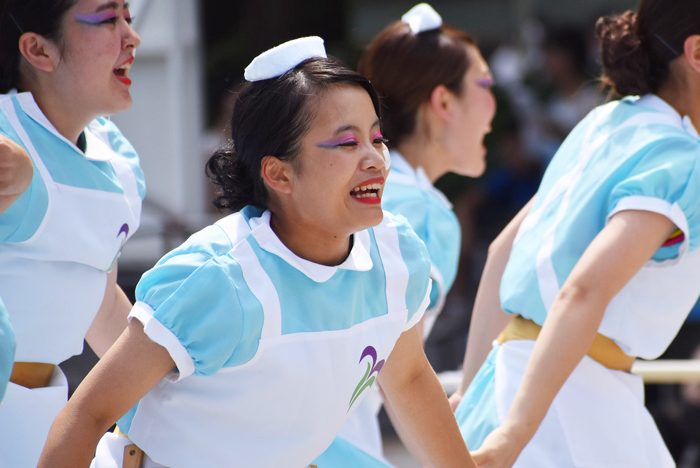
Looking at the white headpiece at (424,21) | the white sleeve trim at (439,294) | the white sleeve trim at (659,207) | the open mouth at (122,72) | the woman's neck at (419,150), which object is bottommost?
the white sleeve trim at (439,294)

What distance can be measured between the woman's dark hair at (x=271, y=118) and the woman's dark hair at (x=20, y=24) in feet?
1.69

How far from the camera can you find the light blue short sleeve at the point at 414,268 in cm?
172

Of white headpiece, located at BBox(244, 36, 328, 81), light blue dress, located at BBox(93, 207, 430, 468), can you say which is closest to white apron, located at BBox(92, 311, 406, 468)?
light blue dress, located at BBox(93, 207, 430, 468)

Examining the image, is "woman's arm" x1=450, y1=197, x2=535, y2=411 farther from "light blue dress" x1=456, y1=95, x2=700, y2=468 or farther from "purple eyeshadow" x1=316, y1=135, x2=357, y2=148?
"purple eyeshadow" x1=316, y1=135, x2=357, y2=148

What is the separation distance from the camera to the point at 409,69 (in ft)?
8.87

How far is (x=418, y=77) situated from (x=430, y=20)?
0.19 meters

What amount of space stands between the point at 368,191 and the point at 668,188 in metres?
0.69

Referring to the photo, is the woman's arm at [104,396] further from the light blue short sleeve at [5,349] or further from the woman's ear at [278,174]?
the woman's ear at [278,174]

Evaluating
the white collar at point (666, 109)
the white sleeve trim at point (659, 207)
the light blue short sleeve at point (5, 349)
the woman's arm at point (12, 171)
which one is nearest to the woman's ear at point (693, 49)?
the white collar at point (666, 109)

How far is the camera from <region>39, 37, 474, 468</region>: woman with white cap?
139 cm

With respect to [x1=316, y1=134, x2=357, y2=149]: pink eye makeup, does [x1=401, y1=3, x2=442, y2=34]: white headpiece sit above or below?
below

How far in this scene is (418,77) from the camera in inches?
106

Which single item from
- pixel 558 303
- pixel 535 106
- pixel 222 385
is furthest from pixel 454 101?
pixel 535 106

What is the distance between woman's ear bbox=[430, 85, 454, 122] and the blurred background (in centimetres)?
72
